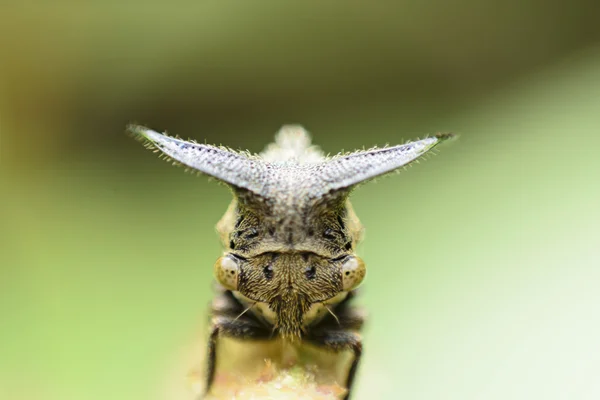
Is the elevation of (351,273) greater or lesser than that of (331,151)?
lesser

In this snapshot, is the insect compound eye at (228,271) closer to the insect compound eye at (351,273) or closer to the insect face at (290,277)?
the insect face at (290,277)

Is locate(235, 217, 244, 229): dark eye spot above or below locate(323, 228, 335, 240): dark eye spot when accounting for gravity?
below

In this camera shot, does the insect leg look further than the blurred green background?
No

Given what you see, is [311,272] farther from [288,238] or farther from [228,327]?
[228,327]

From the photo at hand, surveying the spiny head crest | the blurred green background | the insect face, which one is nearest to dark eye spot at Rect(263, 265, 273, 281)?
the insect face

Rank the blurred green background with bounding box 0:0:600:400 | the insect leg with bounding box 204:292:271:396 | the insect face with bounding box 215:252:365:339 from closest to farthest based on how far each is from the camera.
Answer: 1. the insect face with bounding box 215:252:365:339
2. the insect leg with bounding box 204:292:271:396
3. the blurred green background with bounding box 0:0:600:400

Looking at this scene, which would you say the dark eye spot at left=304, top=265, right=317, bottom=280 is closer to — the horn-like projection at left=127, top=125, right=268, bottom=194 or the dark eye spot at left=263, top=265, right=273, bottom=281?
the dark eye spot at left=263, top=265, right=273, bottom=281

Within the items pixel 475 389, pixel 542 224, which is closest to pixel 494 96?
pixel 542 224

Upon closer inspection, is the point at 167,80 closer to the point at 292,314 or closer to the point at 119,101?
the point at 119,101

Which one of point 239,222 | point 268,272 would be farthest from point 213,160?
point 268,272
